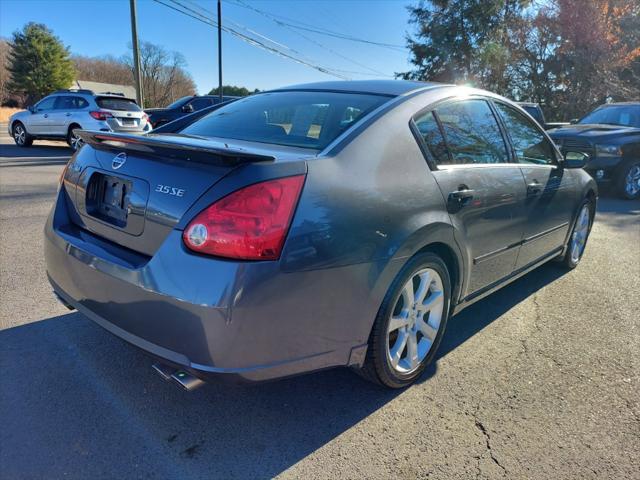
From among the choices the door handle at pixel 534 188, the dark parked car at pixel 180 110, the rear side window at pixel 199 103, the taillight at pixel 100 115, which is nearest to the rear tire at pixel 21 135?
the taillight at pixel 100 115

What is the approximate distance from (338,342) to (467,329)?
1.62 metres

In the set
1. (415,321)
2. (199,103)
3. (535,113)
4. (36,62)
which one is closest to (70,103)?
(199,103)

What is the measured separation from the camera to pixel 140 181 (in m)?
2.15

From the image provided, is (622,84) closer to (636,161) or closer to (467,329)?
(636,161)

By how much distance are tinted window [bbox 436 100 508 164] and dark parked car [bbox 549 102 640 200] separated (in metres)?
6.15

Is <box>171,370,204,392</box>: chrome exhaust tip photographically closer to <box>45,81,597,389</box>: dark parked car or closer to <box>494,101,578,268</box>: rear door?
<box>45,81,597,389</box>: dark parked car

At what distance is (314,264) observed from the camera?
195 centimetres

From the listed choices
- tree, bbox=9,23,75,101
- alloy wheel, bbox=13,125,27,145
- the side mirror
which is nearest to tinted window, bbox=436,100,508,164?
the side mirror

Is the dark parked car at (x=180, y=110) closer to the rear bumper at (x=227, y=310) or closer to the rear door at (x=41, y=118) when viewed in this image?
the rear door at (x=41, y=118)

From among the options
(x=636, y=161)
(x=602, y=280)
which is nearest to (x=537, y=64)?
(x=636, y=161)

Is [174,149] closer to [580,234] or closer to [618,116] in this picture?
[580,234]

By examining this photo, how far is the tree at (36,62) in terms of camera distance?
55.2 m

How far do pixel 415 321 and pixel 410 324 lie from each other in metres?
0.06

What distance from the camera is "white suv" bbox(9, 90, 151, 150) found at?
12.9 metres
